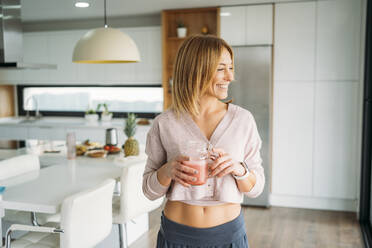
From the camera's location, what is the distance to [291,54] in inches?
173

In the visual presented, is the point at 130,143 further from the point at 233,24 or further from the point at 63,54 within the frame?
the point at 63,54

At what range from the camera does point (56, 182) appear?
2.62 m

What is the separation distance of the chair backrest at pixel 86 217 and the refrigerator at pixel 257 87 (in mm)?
2418

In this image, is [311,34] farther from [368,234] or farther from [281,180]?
[368,234]

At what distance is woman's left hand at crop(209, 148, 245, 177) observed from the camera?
1.20 meters

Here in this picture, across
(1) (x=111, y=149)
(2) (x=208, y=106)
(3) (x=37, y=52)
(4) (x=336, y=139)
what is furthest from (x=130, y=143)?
(3) (x=37, y=52)

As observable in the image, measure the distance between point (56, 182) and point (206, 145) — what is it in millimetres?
1688

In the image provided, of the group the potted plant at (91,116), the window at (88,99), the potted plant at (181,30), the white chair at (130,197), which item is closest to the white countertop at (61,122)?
the potted plant at (91,116)

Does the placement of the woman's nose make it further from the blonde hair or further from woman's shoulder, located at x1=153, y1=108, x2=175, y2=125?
woman's shoulder, located at x1=153, y1=108, x2=175, y2=125

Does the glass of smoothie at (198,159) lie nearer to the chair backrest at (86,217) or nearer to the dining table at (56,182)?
the chair backrest at (86,217)

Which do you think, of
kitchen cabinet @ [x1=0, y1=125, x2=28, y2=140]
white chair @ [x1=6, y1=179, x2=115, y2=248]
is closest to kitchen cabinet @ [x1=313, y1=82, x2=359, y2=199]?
white chair @ [x1=6, y1=179, x2=115, y2=248]

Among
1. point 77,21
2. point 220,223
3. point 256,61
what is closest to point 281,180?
point 256,61

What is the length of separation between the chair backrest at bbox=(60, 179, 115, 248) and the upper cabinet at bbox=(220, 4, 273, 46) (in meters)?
2.75

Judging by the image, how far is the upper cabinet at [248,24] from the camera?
4402mm
